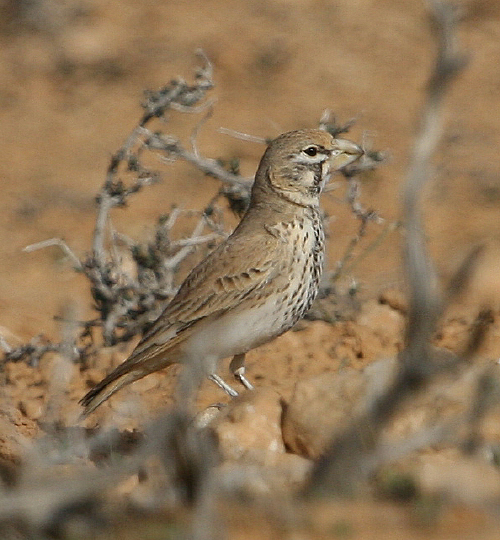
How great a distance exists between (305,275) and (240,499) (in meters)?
1.95

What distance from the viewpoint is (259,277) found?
5797 mm

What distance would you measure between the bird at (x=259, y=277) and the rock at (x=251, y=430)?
18.4 inches

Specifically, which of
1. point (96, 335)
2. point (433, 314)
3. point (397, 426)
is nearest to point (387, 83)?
point (96, 335)

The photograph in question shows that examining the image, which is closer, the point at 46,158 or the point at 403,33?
the point at 46,158

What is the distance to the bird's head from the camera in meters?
6.09

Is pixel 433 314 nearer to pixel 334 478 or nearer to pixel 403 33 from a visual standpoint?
pixel 334 478

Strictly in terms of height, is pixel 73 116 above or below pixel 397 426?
below

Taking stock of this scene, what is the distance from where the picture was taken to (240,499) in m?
3.97

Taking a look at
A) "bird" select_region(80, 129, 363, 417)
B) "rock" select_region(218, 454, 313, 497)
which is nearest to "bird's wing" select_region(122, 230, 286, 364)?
"bird" select_region(80, 129, 363, 417)

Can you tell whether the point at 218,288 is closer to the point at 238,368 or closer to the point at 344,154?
the point at 238,368

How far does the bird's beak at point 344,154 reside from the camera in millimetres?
6090

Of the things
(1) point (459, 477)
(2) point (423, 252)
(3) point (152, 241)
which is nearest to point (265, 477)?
(1) point (459, 477)

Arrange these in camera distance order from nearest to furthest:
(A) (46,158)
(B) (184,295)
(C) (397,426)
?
1. (C) (397,426)
2. (B) (184,295)
3. (A) (46,158)

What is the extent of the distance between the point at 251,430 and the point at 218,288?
43.0 inches
